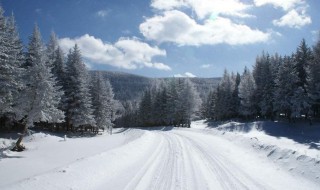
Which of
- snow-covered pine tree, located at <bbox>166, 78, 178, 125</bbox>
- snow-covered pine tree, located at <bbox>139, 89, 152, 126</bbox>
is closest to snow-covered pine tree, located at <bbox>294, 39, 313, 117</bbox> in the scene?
snow-covered pine tree, located at <bbox>166, 78, 178, 125</bbox>

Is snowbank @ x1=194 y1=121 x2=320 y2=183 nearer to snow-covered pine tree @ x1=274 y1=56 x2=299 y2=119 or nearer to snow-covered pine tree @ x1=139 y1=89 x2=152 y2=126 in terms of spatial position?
snow-covered pine tree @ x1=274 y1=56 x2=299 y2=119

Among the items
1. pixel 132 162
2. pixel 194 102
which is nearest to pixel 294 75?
pixel 194 102

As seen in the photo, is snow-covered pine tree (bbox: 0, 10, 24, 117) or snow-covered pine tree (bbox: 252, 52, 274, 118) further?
snow-covered pine tree (bbox: 252, 52, 274, 118)

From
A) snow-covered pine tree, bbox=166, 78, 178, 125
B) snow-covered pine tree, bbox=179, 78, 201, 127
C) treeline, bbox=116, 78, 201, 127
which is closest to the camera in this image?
snow-covered pine tree, bbox=179, 78, 201, 127

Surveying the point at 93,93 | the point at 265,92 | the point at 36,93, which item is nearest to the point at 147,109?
the point at 93,93

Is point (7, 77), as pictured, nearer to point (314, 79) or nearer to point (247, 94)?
point (314, 79)

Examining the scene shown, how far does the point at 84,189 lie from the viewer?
39.5 feet

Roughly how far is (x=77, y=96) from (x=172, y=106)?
37.0 m

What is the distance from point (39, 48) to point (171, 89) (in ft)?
174

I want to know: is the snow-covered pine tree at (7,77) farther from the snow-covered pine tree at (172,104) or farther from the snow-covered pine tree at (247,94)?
the snow-covered pine tree at (247,94)

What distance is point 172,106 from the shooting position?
269 feet

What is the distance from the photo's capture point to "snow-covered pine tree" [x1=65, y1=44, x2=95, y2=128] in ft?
159

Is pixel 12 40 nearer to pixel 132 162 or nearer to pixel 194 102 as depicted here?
pixel 132 162

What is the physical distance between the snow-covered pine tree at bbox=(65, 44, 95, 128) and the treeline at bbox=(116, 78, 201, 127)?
30953mm
